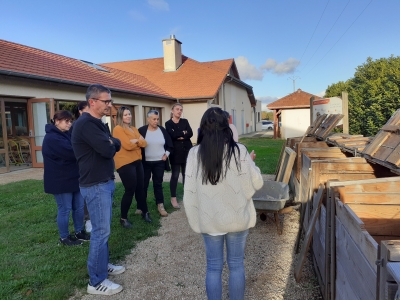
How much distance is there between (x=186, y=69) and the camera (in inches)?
894

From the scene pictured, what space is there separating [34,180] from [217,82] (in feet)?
45.4

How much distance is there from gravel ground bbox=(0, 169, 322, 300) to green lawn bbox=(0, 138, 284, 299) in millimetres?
223

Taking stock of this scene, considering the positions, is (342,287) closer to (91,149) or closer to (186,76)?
(91,149)

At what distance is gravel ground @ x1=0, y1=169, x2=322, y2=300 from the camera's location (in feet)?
9.82

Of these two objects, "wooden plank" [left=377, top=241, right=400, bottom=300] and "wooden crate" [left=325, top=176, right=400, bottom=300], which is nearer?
"wooden plank" [left=377, top=241, right=400, bottom=300]

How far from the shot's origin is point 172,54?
2255 centimetres

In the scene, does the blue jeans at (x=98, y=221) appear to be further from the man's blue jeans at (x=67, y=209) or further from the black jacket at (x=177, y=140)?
the black jacket at (x=177, y=140)

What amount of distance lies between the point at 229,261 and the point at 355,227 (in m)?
0.96

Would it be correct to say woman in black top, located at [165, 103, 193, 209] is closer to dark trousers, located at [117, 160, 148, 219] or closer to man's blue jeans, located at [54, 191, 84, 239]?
dark trousers, located at [117, 160, 148, 219]

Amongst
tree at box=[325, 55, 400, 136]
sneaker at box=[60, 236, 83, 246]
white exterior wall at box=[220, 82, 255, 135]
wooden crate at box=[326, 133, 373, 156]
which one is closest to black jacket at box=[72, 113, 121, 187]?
sneaker at box=[60, 236, 83, 246]

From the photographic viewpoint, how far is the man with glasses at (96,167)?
8.93ft


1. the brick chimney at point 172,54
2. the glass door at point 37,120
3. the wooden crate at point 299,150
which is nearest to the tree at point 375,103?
the wooden crate at point 299,150

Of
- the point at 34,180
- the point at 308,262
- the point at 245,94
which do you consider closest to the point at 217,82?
the point at 245,94

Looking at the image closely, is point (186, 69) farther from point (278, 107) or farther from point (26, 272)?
point (26, 272)
